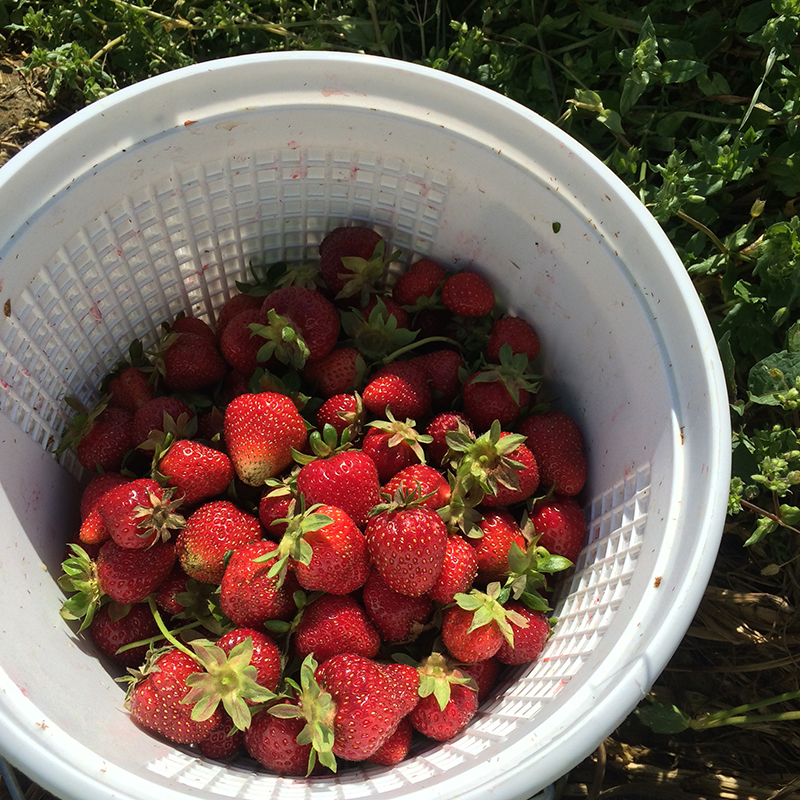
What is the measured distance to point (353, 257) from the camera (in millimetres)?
1153

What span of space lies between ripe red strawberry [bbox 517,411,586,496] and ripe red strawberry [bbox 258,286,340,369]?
35cm

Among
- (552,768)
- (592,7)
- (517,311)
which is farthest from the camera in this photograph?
(592,7)

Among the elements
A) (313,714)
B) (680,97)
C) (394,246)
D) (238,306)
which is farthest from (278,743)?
(680,97)

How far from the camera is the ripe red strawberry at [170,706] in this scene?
94 cm

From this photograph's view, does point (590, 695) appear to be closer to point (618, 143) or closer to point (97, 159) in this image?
point (97, 159)

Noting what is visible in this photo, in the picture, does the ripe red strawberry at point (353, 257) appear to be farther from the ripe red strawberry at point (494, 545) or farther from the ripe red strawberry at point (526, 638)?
the ripe red strawberry at point (526, 638)

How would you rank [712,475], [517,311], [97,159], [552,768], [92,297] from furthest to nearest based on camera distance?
[517,311]
[92,297]
[97,159]
[712,475]
[552,768]

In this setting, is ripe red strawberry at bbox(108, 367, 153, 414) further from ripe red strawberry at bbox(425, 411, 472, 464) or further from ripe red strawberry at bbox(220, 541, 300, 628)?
ripe red strawberry at bbox(425, 411, 472, 464)

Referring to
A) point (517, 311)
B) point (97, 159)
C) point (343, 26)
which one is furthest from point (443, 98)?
point (343, 26)

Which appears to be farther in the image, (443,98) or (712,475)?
(443,98)

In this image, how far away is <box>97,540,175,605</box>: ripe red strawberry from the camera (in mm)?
996

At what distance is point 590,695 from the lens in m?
0.82

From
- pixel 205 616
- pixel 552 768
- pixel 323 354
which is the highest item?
pixel 323 354

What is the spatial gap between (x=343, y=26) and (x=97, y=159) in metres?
0.70
